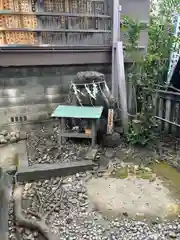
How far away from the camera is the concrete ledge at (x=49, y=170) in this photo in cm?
332

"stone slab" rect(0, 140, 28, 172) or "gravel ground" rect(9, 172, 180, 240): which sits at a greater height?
"stone slab" rect(0, 140, 28, 172)

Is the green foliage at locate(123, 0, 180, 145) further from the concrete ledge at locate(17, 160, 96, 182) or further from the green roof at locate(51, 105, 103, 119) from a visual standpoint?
the concrete ledge at locate(17, 160, 96, 182)

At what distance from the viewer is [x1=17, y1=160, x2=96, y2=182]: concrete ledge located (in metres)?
3.32

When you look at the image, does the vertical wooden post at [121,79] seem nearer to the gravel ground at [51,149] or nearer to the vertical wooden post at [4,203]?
the gravel ground at [51,149]

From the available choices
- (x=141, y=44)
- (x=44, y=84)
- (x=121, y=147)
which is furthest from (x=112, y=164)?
(x=141, y=44)

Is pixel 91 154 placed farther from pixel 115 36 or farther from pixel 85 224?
pixel 115 36

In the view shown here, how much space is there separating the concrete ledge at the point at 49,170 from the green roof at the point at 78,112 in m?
0.85

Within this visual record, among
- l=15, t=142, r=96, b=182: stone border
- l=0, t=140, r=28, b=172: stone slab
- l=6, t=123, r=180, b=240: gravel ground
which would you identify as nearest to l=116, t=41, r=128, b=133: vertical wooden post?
l=15, t=142, r=96, b=182: stone border

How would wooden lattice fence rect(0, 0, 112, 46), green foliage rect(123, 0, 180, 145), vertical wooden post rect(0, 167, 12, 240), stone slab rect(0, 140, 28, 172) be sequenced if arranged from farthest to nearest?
1. wooden lattice fence rect(0, 0, 112, 46)
2. green foliage rect(123, 0, 180, 145)
3. stone slab rect(0, 140, 28, 172)
4. vertical wooden post rect(0, 167, 12, 240)

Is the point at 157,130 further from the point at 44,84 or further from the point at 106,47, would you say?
the point at 44,84

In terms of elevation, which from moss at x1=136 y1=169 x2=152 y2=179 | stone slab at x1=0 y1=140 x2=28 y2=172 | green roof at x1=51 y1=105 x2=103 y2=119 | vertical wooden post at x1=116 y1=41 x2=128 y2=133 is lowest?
moss at x1=136 y1=169 x2=152 y2=179

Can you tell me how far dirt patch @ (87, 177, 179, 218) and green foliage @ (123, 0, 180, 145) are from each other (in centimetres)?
111

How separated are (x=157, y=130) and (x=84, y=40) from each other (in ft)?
8.27

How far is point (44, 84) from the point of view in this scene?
4.92 m
